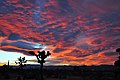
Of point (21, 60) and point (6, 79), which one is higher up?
point (21, 60)

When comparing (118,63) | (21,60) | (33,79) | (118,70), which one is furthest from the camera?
(21,60)

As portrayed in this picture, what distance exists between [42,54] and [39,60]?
→ 181cm

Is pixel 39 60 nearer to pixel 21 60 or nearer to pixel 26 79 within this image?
pixel 26 79

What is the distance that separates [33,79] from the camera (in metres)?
53.0

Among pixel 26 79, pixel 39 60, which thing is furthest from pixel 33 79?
pixel 39 60

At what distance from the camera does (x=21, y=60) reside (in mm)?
71375

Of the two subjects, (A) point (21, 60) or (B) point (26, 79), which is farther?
(A) point (21, 60)

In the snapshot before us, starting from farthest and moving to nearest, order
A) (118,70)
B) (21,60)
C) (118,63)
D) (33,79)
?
(21,60) < (33,79) < (118,70) < (118,63)

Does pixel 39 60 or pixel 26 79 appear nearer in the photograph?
pixel 39 60

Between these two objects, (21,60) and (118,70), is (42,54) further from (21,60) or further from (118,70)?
(21,60)

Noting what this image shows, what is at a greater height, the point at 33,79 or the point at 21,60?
the point at 21,60

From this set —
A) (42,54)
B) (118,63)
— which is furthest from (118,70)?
(42,54)

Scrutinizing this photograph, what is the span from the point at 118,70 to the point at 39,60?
511 inches

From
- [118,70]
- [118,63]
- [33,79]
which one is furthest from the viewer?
[33,79]
